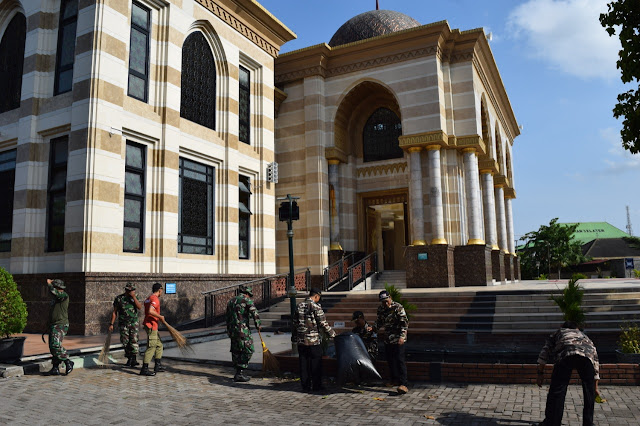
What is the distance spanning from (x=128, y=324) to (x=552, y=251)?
5428 cm

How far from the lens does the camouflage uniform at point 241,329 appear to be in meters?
9.27

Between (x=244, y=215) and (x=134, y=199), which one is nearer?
(x=134, y=199)

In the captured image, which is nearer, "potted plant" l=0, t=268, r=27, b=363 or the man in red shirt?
"potted plant" l=0, t=268, r=27, b=363

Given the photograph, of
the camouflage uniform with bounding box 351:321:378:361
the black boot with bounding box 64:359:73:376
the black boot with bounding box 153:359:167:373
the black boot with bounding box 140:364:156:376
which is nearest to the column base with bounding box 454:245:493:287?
the camouflage uniform with bounding box 351:321:378:361

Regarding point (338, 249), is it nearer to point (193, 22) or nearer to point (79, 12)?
point (193, 22)

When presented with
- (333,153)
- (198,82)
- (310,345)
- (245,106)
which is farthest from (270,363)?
(333,153)

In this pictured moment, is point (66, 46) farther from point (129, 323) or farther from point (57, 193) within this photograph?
point (129, 323)

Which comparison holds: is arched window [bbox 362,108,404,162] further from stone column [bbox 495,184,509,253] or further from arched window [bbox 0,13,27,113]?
arched window [bbox 0,13,27,113]

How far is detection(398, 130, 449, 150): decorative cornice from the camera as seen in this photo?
22.2 m

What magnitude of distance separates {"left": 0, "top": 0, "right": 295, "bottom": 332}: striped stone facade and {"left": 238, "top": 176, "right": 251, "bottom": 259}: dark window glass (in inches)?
18.7

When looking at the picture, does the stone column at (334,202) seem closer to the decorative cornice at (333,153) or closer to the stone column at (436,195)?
the decorative cornice at (333,153)

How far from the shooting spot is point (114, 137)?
47.2ft

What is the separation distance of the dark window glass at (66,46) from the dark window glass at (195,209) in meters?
4.16

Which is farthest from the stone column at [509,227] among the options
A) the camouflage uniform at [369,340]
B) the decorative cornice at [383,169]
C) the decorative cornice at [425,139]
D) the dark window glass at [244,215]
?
the camouflage uniform at [369,340]
